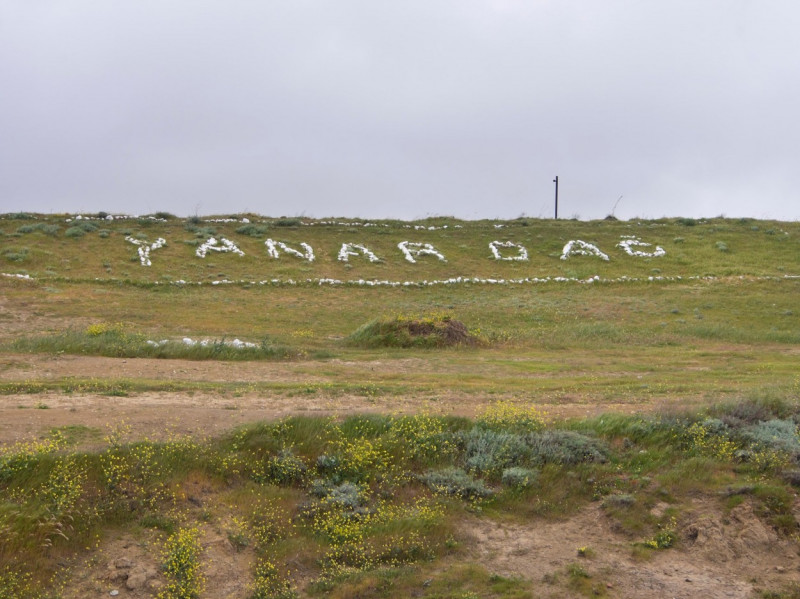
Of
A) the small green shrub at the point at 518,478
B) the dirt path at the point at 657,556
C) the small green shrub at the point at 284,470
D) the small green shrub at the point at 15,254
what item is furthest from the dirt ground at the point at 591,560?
the small green shrub at the point at 15,254

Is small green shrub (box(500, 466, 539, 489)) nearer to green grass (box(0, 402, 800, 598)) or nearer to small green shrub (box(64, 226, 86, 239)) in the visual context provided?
green grass (box(0, 402, 800, 598))

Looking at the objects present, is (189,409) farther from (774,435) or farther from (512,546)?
(774,435)

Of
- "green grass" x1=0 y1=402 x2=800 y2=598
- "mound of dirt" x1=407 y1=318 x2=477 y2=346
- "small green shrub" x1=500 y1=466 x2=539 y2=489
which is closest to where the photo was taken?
"green grass" x1=0 y1=402 x2=800 y2=598

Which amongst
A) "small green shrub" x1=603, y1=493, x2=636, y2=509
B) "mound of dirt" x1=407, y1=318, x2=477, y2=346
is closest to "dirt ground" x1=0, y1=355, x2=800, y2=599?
"small green shrub" x1=603, y1=493, x2=636, y2=509

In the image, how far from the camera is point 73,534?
25.8 ft

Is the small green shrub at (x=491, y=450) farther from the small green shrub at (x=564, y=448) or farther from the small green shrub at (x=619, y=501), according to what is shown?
the small green shrub at (x=619, y=501)

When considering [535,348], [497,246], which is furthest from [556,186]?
[535,348]

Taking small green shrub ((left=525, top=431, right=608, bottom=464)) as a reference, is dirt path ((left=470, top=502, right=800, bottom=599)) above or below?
below

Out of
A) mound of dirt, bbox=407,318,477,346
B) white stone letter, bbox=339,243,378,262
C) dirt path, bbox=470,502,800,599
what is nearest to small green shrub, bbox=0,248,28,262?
white stone letter, bbox=339,243,378,262

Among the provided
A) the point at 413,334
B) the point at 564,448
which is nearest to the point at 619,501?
the point at 564,448

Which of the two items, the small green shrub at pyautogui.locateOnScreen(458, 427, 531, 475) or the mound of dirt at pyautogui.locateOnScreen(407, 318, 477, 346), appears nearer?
the small green shrub at pyautogui.locateOnScreen(458, 427, 531, 475)

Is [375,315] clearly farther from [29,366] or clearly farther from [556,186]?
[556,186]

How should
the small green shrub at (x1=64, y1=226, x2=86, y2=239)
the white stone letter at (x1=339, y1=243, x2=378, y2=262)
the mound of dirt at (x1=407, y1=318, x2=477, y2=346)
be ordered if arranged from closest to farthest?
the mound of dirt at (x1=407, y1=318, x2=477, y2=346) → the small green shrub at (x1=64, y1=226, x2=86, y2=239) → the white stone letter at (x1=339, y1=243, x2=378, y2=262)

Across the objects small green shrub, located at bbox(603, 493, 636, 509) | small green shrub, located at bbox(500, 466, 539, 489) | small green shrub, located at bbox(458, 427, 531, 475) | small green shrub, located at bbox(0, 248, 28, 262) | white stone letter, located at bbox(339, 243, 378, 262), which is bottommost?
small green shrub, located at bbox(603, 493, 636, 509)
